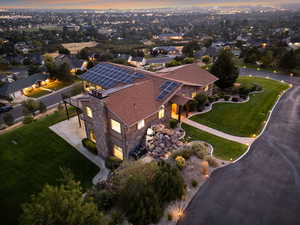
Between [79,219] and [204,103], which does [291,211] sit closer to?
[79,219]

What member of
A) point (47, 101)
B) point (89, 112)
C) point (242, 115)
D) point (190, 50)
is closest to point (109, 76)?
point (89, 112)

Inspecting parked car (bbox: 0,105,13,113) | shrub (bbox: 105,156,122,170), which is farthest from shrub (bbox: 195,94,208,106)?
parked car (bbox: 0,105,13,113)

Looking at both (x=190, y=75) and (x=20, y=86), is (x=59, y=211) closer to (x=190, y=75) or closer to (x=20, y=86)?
(x=190, y=75)

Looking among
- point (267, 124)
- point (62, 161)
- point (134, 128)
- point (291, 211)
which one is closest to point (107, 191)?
point (134, 128)

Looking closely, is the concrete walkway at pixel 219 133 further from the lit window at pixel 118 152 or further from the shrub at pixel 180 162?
the lit window at pixel 118 152

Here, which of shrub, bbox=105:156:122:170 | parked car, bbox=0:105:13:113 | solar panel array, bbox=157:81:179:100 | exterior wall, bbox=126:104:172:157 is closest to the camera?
shrub, bbox=105:156:122:170

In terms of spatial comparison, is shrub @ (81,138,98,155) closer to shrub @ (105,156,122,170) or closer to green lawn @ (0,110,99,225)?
green lawn @ (0,110,99,225)
